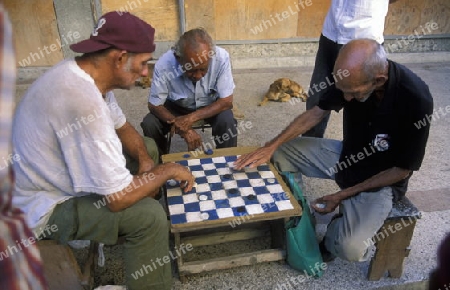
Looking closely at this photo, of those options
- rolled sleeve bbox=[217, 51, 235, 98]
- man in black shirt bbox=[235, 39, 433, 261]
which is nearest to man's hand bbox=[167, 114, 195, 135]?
rolled sleeve bbox=[217, 51, 235, 98]

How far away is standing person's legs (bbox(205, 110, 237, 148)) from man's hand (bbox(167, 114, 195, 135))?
229mm

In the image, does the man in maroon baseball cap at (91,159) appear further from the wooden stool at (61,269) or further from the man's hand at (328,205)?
the man's hand at (328,205)

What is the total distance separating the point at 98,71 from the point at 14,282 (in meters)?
1.26

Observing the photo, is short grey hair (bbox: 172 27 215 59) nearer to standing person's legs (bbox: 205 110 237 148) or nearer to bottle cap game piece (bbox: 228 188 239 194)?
standing person's legs (bbox: 205 110 237 148)

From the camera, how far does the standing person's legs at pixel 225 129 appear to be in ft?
10.8

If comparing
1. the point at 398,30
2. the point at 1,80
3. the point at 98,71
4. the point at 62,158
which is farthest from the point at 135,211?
the point at 398,30

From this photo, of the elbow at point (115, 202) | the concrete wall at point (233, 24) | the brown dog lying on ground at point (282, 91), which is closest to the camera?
the elbow at point (115, 202)

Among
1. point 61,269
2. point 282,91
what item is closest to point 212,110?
point 61,269

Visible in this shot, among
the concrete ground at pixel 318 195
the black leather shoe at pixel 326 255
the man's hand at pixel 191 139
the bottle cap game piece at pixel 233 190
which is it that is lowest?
the concrete ground at pixel 318 195

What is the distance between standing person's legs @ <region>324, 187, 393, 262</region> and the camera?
2.28m

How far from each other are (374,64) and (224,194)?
1.15 metres

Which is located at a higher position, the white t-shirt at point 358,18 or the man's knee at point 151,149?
the white t-shirt at point 358,18

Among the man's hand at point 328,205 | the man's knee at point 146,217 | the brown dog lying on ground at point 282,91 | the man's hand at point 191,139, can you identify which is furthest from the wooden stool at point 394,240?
the brown dog lying on ground at point 282,91

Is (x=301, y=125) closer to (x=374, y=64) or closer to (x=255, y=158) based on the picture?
(x=255, y=158)
